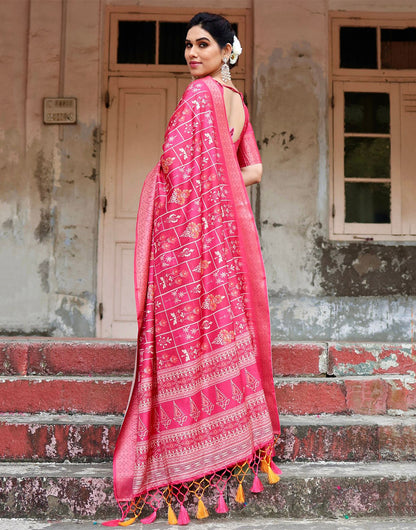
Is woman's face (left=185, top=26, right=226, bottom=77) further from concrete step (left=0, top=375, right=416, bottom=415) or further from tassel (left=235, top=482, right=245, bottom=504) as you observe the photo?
tassel (left=235, top=482, right=245, bottom=504)

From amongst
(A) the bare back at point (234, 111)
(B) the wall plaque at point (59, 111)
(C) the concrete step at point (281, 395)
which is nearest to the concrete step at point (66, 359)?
(C) the concrete step at point (281, 395)

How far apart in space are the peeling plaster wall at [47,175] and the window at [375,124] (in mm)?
2124

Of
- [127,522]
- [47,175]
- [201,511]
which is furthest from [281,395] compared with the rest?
[47,175]

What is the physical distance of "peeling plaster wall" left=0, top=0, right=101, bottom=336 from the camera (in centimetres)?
538

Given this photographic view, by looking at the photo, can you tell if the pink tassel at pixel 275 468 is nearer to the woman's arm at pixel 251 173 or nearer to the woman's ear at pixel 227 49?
the woman's arm at pixel 251 173

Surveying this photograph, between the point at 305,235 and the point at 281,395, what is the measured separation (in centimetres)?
246

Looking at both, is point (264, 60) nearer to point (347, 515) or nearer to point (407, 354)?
point (407, 354)

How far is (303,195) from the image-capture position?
543 centimetres

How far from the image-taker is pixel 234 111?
2684mm

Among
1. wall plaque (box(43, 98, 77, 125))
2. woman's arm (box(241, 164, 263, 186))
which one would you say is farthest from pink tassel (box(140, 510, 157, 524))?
wall plaque (box(43, 98, 77, 125))

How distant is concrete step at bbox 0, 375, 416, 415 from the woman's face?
1.54 meters

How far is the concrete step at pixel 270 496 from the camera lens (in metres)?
2.56

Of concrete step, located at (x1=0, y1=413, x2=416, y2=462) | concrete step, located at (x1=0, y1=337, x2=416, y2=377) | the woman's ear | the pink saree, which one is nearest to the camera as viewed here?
the pink saree

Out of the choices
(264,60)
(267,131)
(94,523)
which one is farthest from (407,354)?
(264,60)
